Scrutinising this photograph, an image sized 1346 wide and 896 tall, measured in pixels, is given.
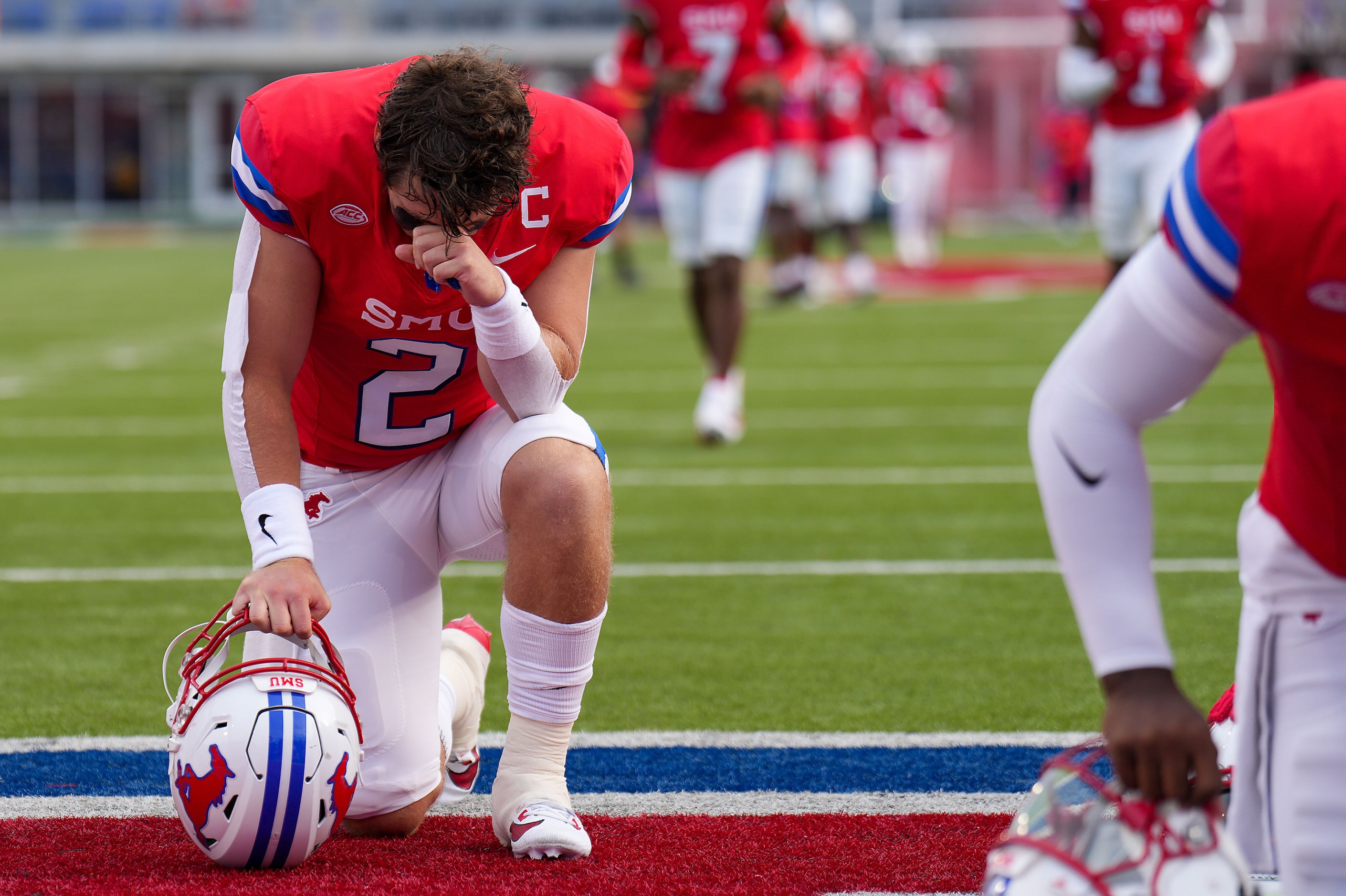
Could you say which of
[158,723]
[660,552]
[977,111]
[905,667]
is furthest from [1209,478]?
[977,111]

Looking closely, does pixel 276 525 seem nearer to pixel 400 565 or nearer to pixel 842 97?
pixel 400 565

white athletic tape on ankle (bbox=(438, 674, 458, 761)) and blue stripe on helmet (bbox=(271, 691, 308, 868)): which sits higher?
blue stripe on helmet (bbox=(271, 691, 308, 868))

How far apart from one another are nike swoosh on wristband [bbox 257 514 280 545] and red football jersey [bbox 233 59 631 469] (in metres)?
0.31

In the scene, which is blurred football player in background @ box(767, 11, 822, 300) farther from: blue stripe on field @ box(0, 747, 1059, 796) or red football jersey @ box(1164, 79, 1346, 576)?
red football jersey @ box(1164, 79, 1346, 576)

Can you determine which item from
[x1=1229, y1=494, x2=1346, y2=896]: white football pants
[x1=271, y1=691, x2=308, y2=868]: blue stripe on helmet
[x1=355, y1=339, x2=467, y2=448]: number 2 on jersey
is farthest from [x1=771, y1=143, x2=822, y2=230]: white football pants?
[x1=1229, y1=494, x2=1346, y2=896]: white football pants

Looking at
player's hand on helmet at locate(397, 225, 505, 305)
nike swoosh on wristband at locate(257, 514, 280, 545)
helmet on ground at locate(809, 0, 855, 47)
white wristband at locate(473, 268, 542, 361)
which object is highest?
player's hand on helmet at locate(397, 225, 505, 305)

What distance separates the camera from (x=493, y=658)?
12.2 ft

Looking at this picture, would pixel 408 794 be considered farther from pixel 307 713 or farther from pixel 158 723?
pixel 158 723

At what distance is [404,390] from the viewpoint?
267 centimetres

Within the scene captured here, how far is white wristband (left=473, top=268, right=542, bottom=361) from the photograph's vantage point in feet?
7.57

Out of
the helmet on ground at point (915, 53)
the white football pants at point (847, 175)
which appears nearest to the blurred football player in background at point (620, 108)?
the white football pants at point (847, 175)

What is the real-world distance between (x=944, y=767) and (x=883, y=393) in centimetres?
540

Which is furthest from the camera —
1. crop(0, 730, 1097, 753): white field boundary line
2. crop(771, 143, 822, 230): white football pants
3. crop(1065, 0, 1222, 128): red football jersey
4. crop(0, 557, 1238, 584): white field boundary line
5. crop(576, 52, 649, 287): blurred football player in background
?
crop(771, 143, 822, 230): white football pants

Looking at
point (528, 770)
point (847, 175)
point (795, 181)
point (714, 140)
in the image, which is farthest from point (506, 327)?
point (847, 175)
